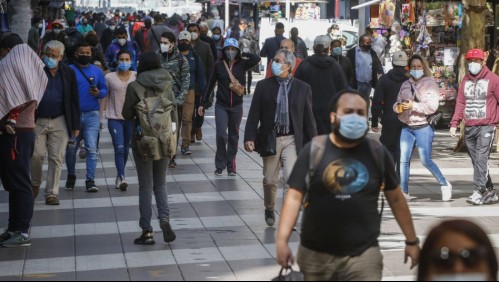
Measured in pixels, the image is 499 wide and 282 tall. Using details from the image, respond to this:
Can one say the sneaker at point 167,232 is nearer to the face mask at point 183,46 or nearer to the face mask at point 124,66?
the face mask at point 124,66

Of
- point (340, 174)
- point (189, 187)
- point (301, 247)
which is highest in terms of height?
point (340, 174)

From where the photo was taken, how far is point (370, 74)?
20766mm

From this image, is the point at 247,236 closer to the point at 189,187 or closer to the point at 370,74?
the point at 189,187

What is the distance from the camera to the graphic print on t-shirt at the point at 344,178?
245 inches

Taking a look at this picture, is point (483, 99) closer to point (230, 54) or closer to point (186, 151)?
point (230, 54)

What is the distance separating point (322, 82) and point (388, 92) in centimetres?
93

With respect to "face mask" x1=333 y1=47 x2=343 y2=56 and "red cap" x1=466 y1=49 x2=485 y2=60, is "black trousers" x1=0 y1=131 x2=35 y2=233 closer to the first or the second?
"red cap" x1=466 y1=49 x2=485 y2=60

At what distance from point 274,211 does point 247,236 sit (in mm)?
1001

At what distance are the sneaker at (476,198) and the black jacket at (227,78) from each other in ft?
11.8

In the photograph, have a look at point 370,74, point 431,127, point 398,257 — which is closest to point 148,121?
point 398,257

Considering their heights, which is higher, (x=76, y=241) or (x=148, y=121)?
(x=148, y=121)

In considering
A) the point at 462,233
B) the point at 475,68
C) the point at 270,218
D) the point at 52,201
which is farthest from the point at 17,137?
the point at 462,233

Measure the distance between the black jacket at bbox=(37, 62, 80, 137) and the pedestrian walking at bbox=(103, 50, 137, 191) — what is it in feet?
4.99

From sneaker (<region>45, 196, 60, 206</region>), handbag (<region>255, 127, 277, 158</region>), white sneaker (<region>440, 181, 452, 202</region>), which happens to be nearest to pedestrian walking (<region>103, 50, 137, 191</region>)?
sneaker (<region>45, 196, 60, 206</region>)
